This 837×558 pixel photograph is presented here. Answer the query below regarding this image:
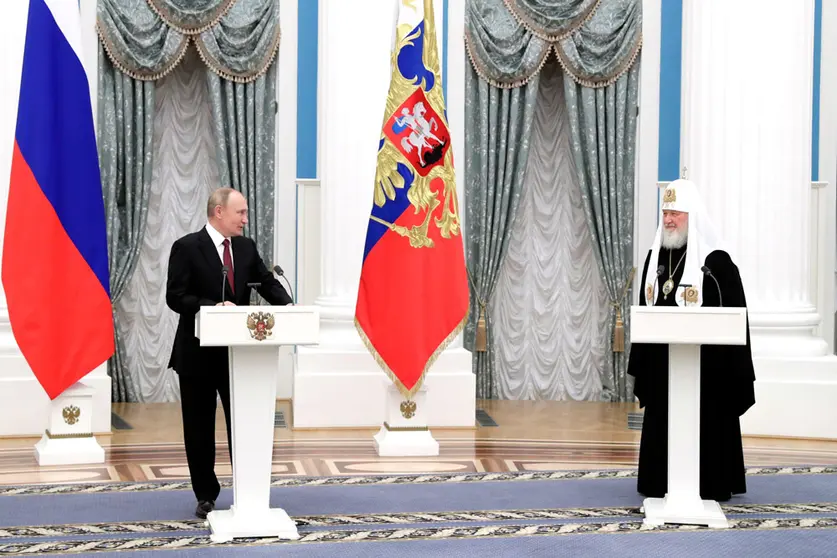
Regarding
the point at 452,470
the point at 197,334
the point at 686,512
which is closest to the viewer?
the point at 197,334

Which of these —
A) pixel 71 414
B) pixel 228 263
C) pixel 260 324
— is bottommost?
pixel 71 414

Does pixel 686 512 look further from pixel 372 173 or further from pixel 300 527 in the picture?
pixel 372 173

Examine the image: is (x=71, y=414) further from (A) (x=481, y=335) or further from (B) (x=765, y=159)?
(B) (x=765, y=159)

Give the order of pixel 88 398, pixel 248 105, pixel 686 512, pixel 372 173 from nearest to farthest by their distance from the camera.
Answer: pixel 686 512
pixel 88 398
pixel 372 173
pixel 248 105

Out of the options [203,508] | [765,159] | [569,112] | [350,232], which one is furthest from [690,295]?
[569,112]

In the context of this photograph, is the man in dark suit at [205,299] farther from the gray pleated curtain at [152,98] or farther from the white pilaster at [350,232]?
the gray pleated curtain at [152,98]

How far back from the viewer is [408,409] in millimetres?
7305

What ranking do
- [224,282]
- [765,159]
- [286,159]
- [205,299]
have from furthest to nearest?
[286,159], [765,159], [205,299], [224,282]

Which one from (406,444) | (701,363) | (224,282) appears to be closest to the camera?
(224,282)

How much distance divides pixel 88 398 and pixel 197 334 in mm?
2399

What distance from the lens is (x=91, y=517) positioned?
17.6 ft

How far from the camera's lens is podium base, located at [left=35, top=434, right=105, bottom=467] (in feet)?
22.2

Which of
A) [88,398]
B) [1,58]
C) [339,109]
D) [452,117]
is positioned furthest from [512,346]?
[1,58]

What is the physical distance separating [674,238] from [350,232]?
3091 mm
